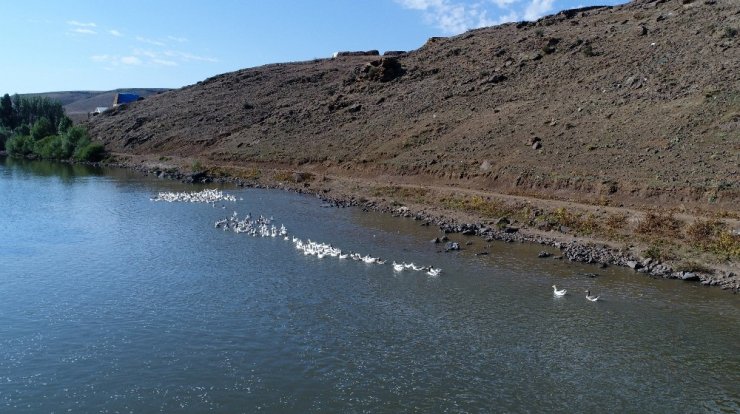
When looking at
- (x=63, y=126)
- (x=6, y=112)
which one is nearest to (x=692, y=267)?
(x=63, y=126)

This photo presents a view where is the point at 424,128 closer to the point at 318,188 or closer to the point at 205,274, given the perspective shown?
the point at 318,188

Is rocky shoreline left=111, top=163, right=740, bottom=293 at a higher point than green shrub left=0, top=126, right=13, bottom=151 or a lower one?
lower

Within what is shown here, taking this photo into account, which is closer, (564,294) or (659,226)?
(564,294)

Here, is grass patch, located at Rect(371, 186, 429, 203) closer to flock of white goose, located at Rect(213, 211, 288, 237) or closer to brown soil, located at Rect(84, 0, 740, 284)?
brown soil, located at Rect(84, 0, 740, 284)

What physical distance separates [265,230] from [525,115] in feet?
100

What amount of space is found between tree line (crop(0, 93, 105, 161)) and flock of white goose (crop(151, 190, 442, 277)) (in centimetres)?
4420

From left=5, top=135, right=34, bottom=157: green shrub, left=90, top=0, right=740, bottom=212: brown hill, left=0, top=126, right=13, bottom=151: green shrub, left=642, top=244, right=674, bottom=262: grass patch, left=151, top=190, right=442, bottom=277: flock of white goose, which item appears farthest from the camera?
left=0, top=126, right=13, bottom=151: green shrub

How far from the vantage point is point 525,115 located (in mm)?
56719

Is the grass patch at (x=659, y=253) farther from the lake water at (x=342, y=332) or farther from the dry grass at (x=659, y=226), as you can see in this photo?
the lake water at (x=342, y=332)

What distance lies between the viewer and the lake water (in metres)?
16.3

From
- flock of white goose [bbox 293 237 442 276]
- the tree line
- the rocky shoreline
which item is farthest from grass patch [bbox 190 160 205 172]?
flock of white goose [bbox 293 237 442 276]

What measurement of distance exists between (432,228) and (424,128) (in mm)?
26055

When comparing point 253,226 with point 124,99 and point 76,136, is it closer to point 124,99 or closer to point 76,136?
point 76,136

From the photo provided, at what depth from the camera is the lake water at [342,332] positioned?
643 inches
